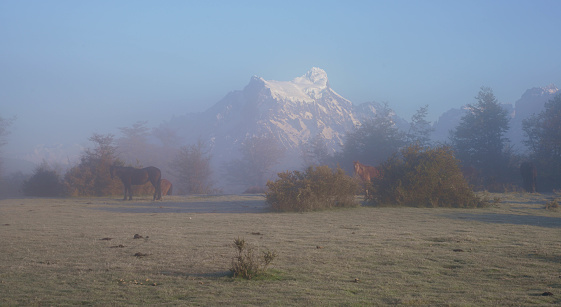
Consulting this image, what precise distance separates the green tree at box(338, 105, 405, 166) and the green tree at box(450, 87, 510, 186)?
21.2 feet

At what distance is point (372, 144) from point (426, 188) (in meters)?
28.7

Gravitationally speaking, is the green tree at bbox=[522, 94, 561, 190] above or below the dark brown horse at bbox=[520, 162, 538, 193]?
above

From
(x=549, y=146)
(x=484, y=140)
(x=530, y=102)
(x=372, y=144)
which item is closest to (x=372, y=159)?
(x=372, y=144)

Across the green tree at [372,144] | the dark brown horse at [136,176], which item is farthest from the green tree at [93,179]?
the green tree at [372,144]

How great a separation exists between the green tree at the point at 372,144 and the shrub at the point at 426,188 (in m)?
26.0

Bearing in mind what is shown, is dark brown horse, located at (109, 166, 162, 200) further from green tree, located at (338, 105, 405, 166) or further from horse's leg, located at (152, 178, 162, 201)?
green tree, located at (338, 105, 405, 166)

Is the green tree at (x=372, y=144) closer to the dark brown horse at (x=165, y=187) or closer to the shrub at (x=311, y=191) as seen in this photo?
the dark brown horse at (x=165, y=187)

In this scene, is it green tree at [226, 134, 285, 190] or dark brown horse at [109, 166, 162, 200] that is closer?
dark brown horse at [109, 166, 162, 200]

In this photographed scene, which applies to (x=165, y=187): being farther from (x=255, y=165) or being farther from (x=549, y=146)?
(x=549, y=146)

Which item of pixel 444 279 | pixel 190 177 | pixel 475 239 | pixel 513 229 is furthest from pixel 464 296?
pixel 190 177

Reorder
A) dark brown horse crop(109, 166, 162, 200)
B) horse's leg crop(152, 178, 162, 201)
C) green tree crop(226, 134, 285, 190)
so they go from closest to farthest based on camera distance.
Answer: horse's leg crop(152, 178, 162, 201), dark brown horse crop(109, 166, 162, 200), green tree crop(226, 134, 285, 190)

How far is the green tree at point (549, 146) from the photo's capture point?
111ft

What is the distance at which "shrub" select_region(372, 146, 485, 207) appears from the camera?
1762cm

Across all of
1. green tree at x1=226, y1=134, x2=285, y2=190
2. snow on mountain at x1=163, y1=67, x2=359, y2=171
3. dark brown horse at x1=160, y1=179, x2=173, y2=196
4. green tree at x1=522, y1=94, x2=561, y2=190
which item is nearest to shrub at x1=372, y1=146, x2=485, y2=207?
dark brown horse at x1=160, y1=179, x2=173, y2=196
